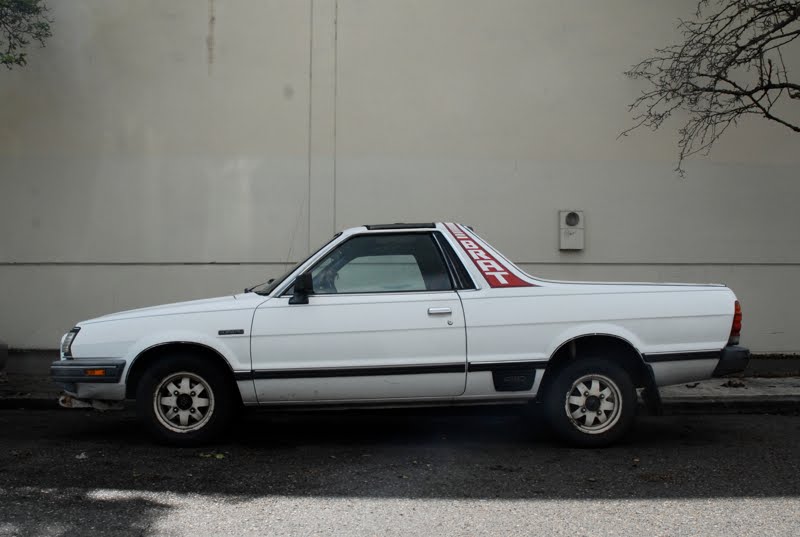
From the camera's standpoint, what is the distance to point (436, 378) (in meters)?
5.86

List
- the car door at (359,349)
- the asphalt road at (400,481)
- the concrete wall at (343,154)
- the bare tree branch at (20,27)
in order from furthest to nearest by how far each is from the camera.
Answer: the concrete wall at (343,154)
the bare tree branch at (20,27)
the car door at (359,349)
the asphalt road at (400,481)

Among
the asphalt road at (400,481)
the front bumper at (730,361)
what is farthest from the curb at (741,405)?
the front bumper at (730,361)

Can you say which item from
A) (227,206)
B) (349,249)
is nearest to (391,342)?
(349,249)

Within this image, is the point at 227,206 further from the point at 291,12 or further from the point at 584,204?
the point at 584,204

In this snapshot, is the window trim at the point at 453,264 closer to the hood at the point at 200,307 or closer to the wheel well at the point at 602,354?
the wheel well at the point at 602,354

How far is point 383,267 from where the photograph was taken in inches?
243

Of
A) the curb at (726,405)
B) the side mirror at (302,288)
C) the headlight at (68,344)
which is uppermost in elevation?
the side mirror at (302,288)

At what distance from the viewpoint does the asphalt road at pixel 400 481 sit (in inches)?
167

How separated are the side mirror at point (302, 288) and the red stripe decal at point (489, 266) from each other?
1.21 m

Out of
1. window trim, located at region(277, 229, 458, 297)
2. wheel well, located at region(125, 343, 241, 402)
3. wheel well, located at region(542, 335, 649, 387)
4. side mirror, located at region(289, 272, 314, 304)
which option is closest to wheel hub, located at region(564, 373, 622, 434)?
wheel well, located at region(542, 335, 649, 387)

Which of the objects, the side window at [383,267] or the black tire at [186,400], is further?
the side window at [383,267]

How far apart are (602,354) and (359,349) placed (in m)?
1.85

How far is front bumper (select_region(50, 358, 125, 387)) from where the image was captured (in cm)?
588

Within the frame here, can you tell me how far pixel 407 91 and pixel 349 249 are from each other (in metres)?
4.92
